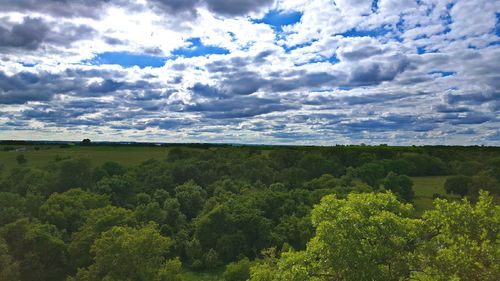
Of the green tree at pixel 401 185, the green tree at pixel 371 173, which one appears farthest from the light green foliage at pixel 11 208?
the green tree at pixel 371 173

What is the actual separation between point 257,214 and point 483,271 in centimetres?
7711

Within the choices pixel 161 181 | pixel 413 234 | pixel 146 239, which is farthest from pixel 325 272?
pixel 161 181

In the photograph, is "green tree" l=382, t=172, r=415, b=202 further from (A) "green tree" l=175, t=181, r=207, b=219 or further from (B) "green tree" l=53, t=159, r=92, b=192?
(B) "green tree" l=53, t=159, r=92, b=192

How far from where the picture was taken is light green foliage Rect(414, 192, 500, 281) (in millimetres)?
24328

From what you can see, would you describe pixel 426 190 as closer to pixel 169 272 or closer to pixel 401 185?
pixel 401 185

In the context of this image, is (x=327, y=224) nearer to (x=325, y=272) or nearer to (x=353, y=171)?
(x=325, y=272)

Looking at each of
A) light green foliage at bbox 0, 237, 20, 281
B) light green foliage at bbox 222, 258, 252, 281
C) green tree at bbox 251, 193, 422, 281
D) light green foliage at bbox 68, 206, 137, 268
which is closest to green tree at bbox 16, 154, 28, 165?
light green foliage at bbox 68, 206, 137, 268

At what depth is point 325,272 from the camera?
1107 inches

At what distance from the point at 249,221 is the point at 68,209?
3641cm

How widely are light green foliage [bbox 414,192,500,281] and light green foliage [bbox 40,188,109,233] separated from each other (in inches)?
2698

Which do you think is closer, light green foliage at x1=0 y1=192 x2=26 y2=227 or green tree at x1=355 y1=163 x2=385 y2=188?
light green foliage at x1=0 y1=192 x2=26 y2=227

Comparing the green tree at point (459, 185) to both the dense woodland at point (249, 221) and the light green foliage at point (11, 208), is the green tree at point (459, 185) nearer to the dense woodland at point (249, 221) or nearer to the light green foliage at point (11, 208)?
the dense woodland at point (249, 221)

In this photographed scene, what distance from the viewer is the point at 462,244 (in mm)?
24891

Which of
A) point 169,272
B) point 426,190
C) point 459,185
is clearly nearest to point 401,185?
point 426,190
